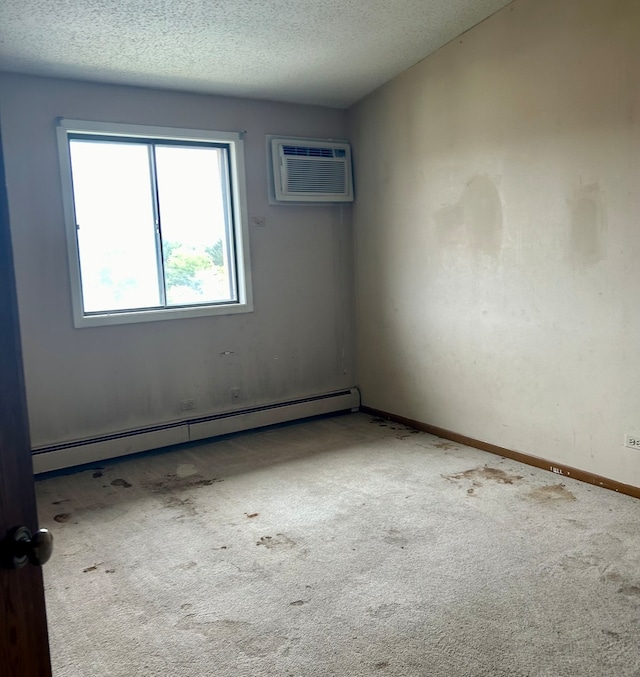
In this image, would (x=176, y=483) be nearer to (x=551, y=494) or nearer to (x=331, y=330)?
(x=331, y=330)

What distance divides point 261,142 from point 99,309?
1787mm

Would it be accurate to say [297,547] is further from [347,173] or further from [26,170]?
[347,173]

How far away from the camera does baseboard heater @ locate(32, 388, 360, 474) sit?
381cm

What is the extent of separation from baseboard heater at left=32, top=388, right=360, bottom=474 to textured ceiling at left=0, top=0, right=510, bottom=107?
94.8 inches

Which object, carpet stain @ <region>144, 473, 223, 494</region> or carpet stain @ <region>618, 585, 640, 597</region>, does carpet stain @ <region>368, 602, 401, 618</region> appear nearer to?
carpet stain @ <region>618, 585, 640, 597</region>

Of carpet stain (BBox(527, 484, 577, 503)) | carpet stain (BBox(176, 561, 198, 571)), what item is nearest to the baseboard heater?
carpet stain (BBox(176, 561, 198, 571))

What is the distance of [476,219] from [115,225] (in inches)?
98.0

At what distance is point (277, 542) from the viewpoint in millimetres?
2760

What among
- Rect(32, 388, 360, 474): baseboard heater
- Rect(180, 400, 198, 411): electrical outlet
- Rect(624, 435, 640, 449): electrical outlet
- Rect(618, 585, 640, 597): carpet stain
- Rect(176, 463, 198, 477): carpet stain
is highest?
Rect(180, 400, 198, 411): electrical outlet

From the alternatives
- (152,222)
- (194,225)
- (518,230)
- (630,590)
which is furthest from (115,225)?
(630,590)

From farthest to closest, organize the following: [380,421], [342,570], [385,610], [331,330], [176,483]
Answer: [331,330] < [380,421] < [176,483] < [342,570] < [385,610]

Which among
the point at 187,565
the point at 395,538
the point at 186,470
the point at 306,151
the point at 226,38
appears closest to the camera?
the point at 187,565

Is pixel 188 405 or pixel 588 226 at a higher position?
pixel 588 226

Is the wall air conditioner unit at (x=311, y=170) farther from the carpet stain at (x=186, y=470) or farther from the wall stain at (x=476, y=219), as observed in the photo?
the carpet stain at (x=186, y=470)
